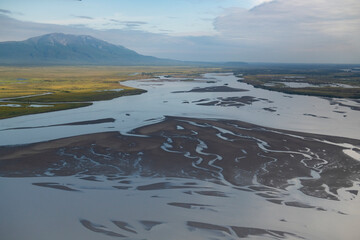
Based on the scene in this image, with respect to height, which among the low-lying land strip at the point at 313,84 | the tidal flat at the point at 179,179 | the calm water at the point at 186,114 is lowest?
the tidal flat at the point at 179,179

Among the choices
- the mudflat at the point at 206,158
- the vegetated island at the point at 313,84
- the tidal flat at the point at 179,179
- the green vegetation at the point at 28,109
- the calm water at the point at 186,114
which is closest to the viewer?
the tidal flat at the point at 179,179

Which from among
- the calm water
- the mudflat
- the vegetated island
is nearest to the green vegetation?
the calm water

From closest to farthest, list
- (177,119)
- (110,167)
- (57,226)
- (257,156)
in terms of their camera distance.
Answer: (57,226) → (110,167) → (257,156) → (177,119)

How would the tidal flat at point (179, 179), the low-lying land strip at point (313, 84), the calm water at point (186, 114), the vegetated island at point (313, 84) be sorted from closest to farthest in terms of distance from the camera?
1. the tidal flat at point (179, 179)
2. the calm water at point (186, 114)
3. the low-lying land strip at point (313, 84)
4. the vegetated island at point (313, 84)

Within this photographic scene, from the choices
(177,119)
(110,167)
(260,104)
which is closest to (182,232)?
(110,167)

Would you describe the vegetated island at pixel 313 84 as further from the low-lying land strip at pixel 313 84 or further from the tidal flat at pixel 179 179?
the tidal flat at pixel 179 179

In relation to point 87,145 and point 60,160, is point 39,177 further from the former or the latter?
point 87,145

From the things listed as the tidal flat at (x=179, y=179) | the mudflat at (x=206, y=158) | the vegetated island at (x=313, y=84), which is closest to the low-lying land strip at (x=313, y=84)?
the vegetated island at (x=313, y=84)

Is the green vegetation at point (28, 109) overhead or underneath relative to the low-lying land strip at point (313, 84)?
underneath

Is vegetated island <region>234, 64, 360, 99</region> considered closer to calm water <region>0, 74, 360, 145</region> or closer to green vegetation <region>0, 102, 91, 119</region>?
calm water <region>0, 74, 360, 145</region>
